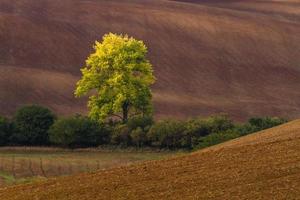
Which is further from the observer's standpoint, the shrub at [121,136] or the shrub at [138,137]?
the shrub at [121,136]

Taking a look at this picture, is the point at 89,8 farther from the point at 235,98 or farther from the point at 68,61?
the point at 235,98

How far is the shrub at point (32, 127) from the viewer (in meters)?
60.4

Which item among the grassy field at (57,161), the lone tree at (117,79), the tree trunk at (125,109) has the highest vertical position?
the lone tree at (117,79)

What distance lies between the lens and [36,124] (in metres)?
61.0

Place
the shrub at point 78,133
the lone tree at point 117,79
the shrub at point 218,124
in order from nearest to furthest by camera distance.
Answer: the shrub at point 218,124, the shrub at point 78,133, the lone tree at point 117,79

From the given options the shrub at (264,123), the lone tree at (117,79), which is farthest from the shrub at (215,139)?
the lone tree at (117,79)

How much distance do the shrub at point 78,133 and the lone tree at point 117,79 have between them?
211 centimetres

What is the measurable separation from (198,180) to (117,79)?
41993mm

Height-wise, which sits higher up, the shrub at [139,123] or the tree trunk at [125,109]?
the tree trunk at [125,109]

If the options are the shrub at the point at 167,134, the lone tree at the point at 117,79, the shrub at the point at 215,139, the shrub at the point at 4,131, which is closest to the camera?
the shrub at the point at 215,139

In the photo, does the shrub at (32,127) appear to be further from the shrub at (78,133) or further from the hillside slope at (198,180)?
the hillside slope at (198,180)

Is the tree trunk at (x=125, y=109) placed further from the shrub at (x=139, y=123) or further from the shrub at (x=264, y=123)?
the shrub at (x=264, y=123)

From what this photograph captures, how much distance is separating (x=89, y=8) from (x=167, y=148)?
61.5 metres

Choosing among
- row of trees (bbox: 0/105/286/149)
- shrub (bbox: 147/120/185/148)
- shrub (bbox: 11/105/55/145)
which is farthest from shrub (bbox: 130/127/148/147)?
shrub (bbox: 11/105/55/145)
